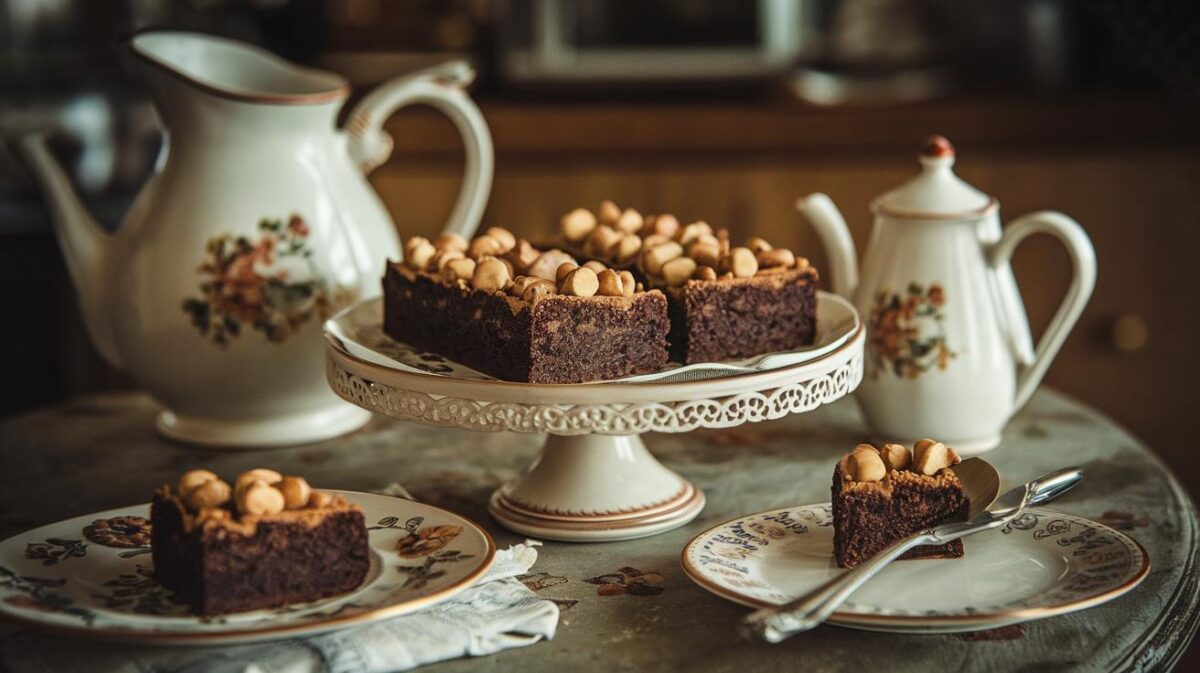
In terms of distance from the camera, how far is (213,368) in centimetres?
126

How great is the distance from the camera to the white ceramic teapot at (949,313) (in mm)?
1213

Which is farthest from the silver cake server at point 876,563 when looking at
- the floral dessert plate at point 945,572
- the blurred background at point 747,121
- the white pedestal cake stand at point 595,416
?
the blurred background at point 747,121

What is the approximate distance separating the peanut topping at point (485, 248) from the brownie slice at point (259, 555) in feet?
1.20

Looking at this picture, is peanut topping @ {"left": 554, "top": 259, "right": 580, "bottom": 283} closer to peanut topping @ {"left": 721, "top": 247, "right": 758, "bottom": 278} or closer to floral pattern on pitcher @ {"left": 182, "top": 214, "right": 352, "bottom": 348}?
peanut topping @ {"left": 721, "top": 247, "right": 758, "bottom": 278}

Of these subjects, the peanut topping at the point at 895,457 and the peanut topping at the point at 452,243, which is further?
the peanut topping at the point at 452,243

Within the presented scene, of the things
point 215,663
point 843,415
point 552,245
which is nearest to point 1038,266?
point 843,415

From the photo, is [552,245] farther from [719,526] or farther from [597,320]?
[719,526]

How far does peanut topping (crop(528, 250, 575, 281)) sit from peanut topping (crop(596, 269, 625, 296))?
0.07 metres

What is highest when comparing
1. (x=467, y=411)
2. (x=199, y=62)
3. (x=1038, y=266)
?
(x=199, y=62)

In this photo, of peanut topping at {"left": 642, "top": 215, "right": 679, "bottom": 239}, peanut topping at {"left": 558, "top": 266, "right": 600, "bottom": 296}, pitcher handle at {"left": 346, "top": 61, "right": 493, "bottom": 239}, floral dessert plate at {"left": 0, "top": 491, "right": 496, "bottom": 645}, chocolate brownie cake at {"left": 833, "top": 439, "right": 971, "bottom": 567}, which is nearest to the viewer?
floral dessert plate at {"left": 0, "top": 491, "right": 496, "bottom": 645}

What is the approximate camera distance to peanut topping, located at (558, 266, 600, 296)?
3.37 feet

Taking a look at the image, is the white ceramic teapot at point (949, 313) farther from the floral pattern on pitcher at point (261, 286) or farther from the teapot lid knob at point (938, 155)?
the floral pattern on pitcher at point (261, 286)

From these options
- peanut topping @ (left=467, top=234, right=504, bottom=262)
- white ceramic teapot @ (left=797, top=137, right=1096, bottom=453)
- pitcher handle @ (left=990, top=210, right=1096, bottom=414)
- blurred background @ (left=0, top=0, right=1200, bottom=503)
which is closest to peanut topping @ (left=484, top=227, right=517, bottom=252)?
peanut topping @ (left=467, top=234, right=504, bottom=262)

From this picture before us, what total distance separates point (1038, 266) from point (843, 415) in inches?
44.1
